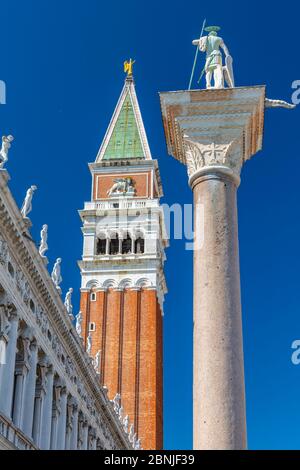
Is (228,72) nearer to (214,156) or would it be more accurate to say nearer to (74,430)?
(214,156)

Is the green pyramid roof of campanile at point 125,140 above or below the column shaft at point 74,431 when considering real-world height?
above

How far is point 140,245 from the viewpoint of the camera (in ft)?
183

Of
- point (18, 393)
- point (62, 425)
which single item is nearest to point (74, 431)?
point (62, 425)

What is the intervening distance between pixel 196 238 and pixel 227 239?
1.32 feet

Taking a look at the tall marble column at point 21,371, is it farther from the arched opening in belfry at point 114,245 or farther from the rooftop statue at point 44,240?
the arched opening in belfry at point 114,245

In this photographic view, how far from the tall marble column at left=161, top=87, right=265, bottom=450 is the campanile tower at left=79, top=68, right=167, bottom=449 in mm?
40588

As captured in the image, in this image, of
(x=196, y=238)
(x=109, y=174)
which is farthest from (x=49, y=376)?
(x=109, y=174)

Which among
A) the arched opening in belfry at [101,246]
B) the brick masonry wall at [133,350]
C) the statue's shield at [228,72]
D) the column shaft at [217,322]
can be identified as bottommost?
the column shaft at [217,322]

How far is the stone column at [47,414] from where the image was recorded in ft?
83.5

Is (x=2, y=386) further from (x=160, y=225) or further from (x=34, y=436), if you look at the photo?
(x=160, y=225)

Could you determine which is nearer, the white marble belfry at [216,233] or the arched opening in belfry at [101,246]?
the white marble belfry at [216,233]

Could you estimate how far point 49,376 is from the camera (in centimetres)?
2619

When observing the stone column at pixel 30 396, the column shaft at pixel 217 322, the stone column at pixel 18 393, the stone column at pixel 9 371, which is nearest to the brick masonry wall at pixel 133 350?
the stone column at pixel 30 396

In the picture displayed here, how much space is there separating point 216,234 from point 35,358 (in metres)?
14.8
